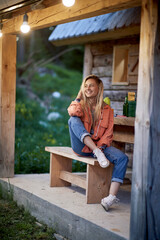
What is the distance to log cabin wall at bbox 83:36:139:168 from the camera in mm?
7367

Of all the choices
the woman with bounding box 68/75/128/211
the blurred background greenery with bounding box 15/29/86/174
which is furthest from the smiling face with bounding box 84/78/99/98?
the blurred background greenery with bounding box 15/29/86/174

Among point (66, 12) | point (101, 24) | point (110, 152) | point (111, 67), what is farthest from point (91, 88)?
point (111, 67)

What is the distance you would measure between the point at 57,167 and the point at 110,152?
122cm

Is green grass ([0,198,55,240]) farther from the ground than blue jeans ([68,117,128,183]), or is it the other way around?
blue jeans ([68,117,128,183])

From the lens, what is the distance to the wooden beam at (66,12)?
3680 millimetres

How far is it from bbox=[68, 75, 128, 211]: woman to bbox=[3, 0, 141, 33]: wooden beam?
87 cm

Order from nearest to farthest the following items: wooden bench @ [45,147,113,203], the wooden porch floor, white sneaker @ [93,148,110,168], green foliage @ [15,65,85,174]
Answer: the wooden porch floor < white sneaker @ [93,148,110,168] < wooden bench @ [45,147,113,203] < green foliage @ [15,65,85,174]

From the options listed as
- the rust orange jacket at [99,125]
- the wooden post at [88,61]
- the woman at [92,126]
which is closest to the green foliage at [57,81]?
the wooden post at [88,61]

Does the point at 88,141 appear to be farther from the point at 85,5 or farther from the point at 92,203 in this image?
the point at 85,5

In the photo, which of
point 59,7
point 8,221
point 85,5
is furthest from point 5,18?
point 8,221

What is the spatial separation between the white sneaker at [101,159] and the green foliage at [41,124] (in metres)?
3.22

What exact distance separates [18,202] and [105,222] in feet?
6.73

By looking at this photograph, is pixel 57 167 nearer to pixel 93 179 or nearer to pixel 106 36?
pixel 93 179

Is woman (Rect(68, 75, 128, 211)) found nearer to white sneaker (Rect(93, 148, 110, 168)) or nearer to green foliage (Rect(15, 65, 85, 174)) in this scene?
white sneaker (Rect(93, 148, 110, 168))
